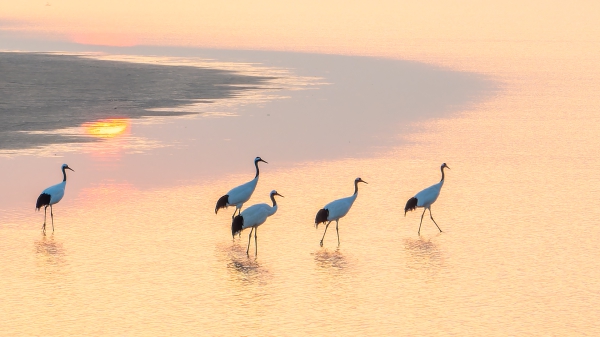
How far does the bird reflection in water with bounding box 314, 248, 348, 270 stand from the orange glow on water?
43.4 ft

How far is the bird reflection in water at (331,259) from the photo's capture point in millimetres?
16844

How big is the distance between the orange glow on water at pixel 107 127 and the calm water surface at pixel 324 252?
124 inches

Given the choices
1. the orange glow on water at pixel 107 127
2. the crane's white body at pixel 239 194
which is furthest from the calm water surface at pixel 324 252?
the orange glow on water at pixel 107 127

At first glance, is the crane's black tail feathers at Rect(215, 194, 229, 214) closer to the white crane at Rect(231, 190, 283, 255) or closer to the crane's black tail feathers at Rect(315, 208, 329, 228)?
the white crane at Rect(231, 190, 283, 255)

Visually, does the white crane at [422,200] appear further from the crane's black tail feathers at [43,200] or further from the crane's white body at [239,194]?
the crane's black tail feathers at [43,200]

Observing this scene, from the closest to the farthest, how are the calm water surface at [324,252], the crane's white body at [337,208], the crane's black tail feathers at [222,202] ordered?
the calm water surface at [324,252]
the crane's white body at [337,208]
the crane's black tail feathers at [222,202]

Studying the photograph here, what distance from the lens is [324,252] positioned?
17781 millimetres

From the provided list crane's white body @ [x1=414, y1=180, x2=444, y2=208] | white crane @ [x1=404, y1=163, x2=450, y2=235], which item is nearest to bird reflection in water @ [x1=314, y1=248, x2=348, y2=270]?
white crane @ [x1=404, y1=163, x2=450, y2=235]

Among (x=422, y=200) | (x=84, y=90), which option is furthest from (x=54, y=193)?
(x=84, y=90)

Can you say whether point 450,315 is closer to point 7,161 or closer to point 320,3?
point 7,161

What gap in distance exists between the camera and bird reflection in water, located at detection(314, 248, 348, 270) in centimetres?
1684

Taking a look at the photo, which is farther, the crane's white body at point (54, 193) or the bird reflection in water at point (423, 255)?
the crane's white body at point (54, 193)

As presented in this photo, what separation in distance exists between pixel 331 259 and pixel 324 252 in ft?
1.65

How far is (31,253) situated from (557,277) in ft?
27.9
